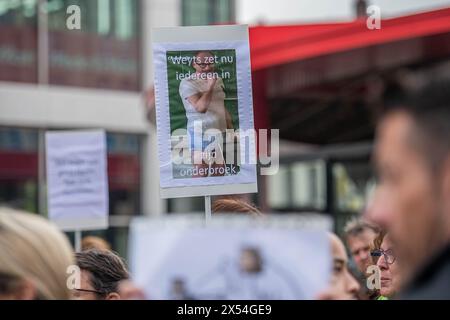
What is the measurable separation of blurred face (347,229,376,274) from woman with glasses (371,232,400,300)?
0.50ft

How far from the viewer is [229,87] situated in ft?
15.0

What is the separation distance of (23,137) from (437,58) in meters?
13.9

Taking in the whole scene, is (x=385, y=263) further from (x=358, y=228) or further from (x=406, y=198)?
(x=406, y=198)

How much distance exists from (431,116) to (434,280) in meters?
0.24

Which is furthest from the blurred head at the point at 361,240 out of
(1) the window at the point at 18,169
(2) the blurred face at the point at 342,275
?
(1) the window at the point at 18,169

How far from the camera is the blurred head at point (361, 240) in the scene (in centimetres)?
506

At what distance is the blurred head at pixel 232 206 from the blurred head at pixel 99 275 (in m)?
Answer: 0.71

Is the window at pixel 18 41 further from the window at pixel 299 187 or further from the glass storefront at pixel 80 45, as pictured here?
the window at pixel 299 187

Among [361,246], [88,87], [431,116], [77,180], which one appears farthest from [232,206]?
[88,87]

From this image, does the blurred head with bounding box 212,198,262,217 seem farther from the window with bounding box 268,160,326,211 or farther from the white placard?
the window with bounding box 268,160,326,211

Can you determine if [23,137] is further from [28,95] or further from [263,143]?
[263,143]

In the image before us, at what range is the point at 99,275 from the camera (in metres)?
4.02

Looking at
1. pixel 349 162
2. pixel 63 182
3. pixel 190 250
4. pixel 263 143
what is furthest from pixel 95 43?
pixel 190 250

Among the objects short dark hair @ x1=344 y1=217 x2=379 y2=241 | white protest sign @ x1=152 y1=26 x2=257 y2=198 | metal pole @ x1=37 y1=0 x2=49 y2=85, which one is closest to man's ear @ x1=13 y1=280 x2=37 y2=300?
white protest sign @ x1=152 y1=26 x2=257 y2=198
